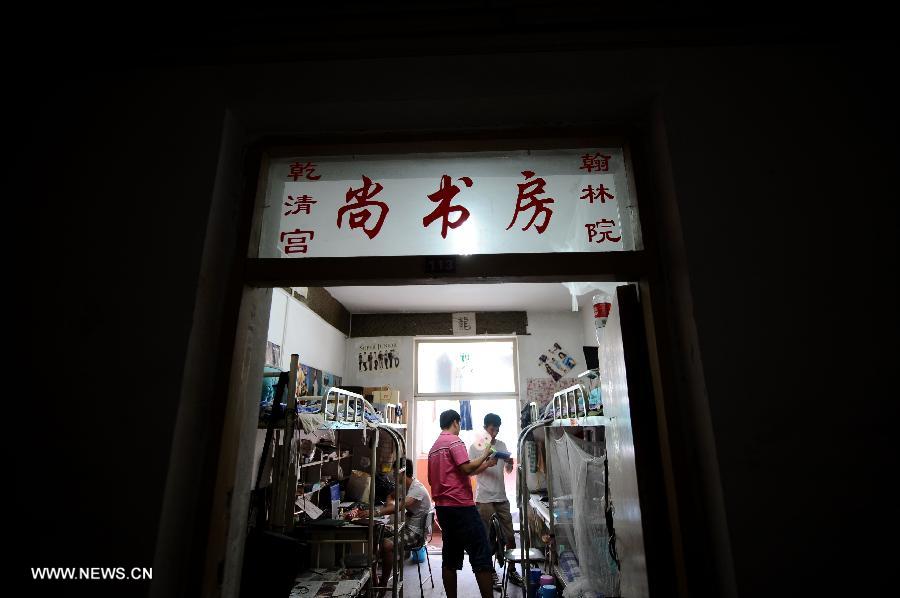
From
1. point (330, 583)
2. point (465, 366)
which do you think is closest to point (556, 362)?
point (465, 366)

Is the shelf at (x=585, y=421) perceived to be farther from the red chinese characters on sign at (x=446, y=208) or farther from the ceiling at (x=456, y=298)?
the ceiling at (x=456, y=298)

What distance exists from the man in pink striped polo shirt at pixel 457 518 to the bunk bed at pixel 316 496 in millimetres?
380

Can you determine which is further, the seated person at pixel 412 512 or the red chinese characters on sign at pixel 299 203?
the seated person at pixel 412 512

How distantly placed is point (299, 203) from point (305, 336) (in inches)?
158

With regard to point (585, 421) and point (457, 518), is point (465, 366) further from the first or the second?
point (585, 421)

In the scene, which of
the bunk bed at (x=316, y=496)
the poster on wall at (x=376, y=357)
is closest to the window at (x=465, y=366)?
the poster on wall at (x=376, y=357)

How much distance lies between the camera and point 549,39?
1383 millimetres

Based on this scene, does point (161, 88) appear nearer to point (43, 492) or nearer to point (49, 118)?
point (49, 118)

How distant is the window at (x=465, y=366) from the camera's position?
7.02 metres

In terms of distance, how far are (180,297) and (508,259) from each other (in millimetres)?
987

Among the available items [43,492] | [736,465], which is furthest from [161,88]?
[736,465]

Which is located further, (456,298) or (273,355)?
(456,298)

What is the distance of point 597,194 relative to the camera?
1.48 meters

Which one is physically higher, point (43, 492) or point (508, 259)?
point (508, 259)
